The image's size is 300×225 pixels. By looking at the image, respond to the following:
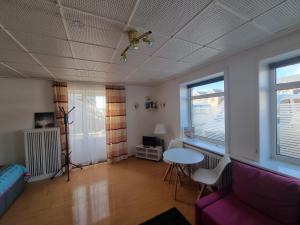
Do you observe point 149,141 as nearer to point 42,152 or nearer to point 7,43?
point 42,152

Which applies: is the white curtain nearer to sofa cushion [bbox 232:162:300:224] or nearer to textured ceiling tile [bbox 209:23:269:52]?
textured ceiling tile [bbox 209:23:269:52]

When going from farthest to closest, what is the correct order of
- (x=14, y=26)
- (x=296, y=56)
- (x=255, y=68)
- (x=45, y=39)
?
(x=255, y=68) < (x=296, y=56) < (x=45, y=39) < (x=14, y=26)

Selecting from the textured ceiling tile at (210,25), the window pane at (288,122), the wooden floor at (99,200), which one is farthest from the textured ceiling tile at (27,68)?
the window pane at (288,122)

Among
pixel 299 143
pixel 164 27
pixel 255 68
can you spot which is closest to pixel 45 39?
pixel 164 27

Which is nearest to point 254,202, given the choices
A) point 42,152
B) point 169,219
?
point 169,219

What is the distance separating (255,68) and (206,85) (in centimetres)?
120

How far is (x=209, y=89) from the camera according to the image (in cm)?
307

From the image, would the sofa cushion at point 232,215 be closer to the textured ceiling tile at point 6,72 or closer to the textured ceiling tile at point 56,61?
the textured ceiling tile at point 56,61

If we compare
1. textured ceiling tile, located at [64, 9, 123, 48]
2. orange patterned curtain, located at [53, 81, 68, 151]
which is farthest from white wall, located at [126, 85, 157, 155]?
textured ceiling tile, located at [64, 9, 123, 48]

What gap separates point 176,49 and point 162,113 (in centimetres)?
250

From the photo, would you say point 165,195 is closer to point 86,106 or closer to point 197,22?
point 197,22

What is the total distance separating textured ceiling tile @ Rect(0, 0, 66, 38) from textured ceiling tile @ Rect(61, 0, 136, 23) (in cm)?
18

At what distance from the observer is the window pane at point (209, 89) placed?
282cm

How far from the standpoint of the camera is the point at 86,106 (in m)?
3.79
